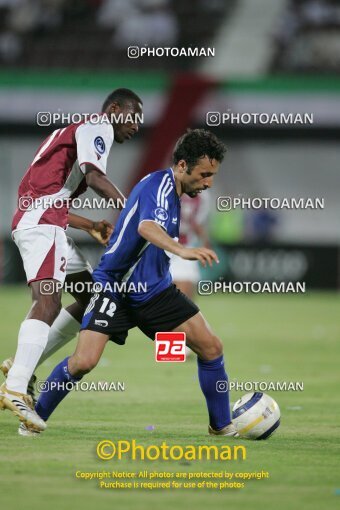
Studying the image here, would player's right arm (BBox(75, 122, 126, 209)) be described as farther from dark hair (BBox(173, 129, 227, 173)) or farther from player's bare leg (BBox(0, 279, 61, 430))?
player's bare leg (BBox(0, 279, 61, 430))

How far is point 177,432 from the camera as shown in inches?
286

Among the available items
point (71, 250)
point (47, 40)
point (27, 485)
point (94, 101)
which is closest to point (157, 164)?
point (94, 101)

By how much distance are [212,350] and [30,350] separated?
3.69 ft

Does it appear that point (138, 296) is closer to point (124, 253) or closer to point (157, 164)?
point (124, 253)

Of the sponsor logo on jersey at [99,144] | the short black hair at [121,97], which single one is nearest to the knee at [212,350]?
the sponsor logo on jersey at [99,144]

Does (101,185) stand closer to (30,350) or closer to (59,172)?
(59,172)

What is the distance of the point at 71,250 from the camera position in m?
7.57

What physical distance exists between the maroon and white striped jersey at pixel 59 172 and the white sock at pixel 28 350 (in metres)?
0.67

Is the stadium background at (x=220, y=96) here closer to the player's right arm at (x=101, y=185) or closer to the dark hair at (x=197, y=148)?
the player's right arm at (x=101, y=185)

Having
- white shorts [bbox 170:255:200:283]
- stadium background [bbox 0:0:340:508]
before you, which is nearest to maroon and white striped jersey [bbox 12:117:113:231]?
white shorts [bbox 170:255:200:283]

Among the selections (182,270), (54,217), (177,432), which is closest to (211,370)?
(177,432)

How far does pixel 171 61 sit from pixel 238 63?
1597 mm

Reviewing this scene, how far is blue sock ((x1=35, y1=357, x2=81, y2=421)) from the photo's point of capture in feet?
22.5

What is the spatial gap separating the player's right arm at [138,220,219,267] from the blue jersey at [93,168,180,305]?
0.66 ft
